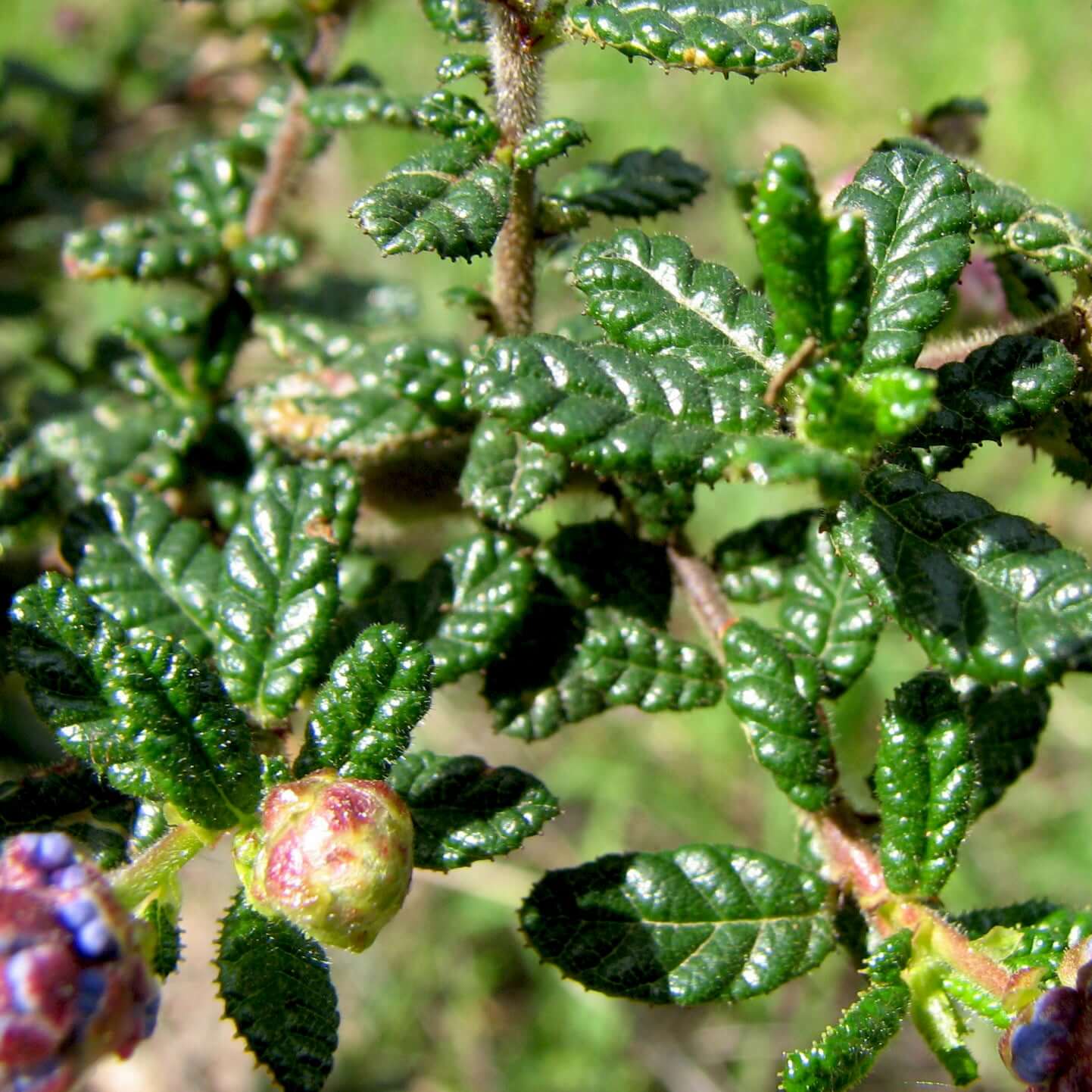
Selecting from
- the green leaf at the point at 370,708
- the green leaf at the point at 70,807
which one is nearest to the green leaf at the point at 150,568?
the green leaf at the point at 70,807

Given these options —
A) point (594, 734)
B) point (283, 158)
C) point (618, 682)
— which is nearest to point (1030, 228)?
point (618, 682)

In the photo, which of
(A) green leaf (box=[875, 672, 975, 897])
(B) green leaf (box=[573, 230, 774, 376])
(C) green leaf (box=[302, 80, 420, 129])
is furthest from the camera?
(C) green leaf (box=[302, 80, 420, 129])

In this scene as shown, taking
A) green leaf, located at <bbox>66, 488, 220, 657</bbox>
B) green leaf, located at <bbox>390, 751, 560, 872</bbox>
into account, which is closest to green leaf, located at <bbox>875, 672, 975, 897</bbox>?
green leaf, located at <bbox>390, 751, 560, 872</bbox>

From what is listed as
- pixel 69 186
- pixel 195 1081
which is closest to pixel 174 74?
pixel 69 186

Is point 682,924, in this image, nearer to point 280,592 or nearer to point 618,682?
point 618,682

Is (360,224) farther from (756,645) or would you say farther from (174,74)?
(174,74)

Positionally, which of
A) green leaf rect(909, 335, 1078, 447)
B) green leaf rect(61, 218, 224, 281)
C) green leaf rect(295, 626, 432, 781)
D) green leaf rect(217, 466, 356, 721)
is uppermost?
green leaf rect(61, 218, 224, 281)

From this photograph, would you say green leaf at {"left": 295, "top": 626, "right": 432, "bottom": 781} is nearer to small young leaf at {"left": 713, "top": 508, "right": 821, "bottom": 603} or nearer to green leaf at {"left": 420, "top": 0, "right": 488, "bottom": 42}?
small young leaf at {"left": 713, "top": 508, "right": 821, "bottom": 603}
